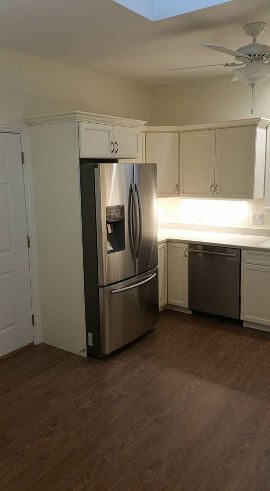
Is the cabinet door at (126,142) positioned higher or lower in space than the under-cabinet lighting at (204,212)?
higher

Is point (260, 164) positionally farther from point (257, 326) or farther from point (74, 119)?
point (74, 119)

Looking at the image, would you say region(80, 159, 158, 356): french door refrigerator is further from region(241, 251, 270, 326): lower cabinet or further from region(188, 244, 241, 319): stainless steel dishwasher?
region(241, 251, 270, 326): lower cabinet

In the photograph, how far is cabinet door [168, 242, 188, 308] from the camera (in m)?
4.47

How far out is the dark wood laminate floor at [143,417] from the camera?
89.1 inches

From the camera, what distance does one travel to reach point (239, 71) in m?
2.65

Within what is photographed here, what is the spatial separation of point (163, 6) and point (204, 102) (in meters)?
2.16

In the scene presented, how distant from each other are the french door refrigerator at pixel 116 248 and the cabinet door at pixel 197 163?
914 millimetres

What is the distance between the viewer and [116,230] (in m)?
3.56

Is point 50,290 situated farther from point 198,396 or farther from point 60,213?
point 198,396

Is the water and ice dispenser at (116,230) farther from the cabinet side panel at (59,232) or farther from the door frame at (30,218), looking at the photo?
the door frame at (30,218)

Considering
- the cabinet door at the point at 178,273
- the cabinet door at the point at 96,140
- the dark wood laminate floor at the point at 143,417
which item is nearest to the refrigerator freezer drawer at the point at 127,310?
the dark wood laminate floor at the point at 143,417

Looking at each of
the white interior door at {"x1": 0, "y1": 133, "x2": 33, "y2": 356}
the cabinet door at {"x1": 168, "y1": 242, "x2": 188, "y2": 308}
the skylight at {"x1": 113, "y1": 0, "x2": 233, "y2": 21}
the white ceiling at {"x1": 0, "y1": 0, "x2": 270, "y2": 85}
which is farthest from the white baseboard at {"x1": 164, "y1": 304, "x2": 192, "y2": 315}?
the skylight at {"x1": 113, "y1": 0, "x2": 233, "y2": 21}

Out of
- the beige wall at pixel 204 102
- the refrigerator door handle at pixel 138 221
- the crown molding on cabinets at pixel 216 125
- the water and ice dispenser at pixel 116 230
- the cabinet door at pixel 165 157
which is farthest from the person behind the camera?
the cabinet door at pixel 165 157

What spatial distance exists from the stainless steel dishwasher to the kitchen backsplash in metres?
0.63
